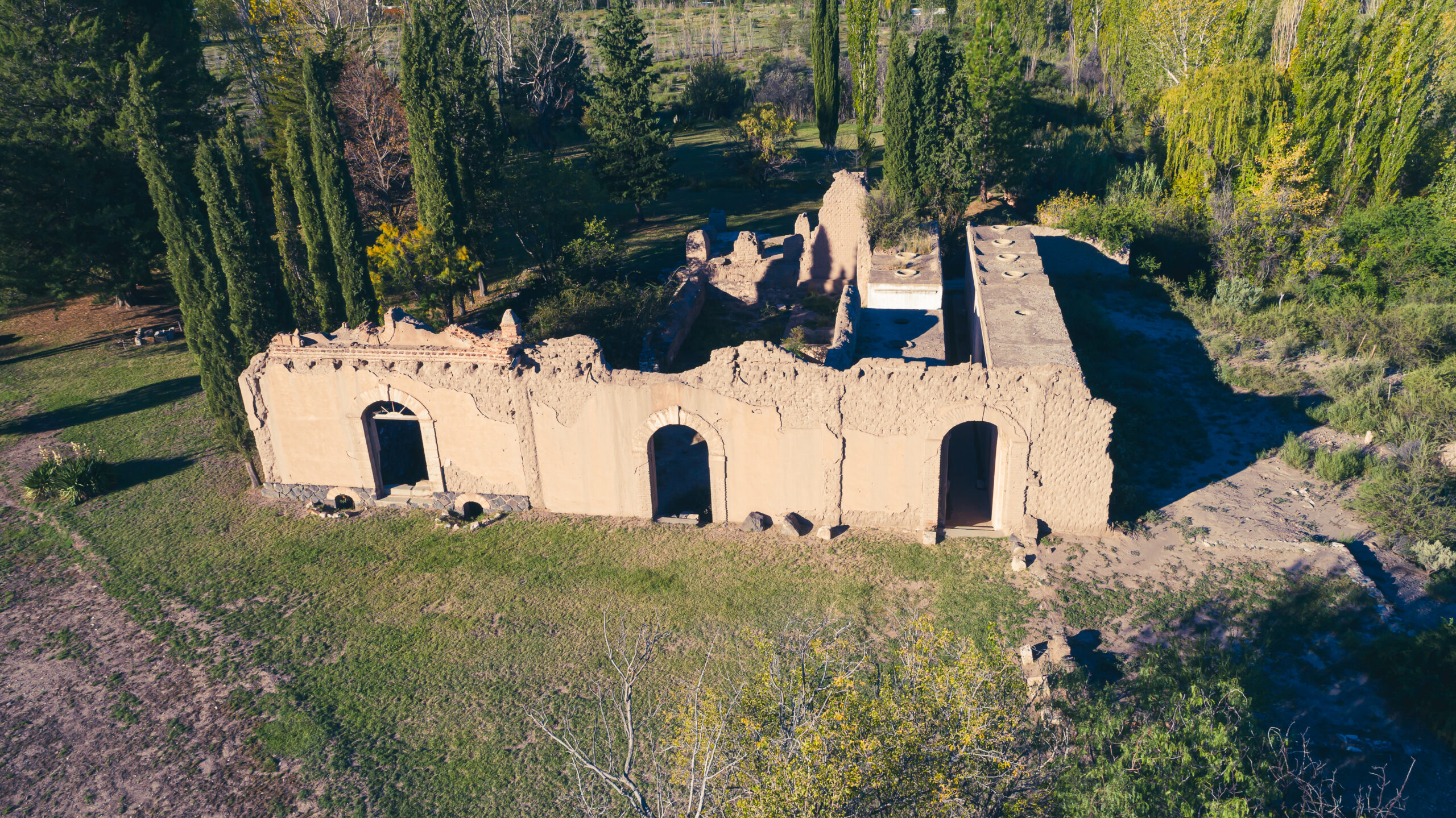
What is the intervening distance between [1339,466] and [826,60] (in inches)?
1408

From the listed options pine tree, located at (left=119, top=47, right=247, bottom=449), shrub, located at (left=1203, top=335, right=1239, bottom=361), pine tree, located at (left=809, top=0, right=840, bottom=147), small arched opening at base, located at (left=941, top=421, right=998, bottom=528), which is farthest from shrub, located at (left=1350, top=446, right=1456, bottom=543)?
pine tree, located at (left=809, top=0, right=840, bottom=147)

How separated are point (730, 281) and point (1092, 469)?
667 inches

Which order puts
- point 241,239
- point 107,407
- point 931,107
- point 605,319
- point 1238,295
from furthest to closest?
point 931,107 < point 1238,295 < point 107,407 < point 605,319 < point 241,239

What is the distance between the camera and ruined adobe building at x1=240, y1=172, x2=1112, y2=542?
55.7 feet

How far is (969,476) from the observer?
2070cm

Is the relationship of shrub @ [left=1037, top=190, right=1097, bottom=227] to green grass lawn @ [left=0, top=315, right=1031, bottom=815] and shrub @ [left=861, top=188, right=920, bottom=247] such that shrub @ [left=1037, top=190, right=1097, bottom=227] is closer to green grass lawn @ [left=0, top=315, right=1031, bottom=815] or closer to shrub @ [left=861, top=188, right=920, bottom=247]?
shrub @ [left=861, top=188, right=920, bottom=247]

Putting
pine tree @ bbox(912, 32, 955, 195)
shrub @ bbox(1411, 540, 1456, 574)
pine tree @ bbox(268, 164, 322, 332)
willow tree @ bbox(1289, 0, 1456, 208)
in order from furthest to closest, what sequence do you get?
pine tree @ bbox(912, 32, 955, 195) → willow tree @ bbox(1289, 0, 1456, 208) → pine tree @ bbox(268, 164, 322, 332) → shrub @ bbox(1411, 540, 1456, 574)

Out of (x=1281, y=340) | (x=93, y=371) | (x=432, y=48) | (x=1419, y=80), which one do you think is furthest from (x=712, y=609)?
(x=1419, y=80)

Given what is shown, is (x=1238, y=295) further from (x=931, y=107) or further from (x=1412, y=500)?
(x=931, y=107)

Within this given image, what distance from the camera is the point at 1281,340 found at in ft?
80.1

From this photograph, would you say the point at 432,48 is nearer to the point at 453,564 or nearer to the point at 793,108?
the point at 453,564

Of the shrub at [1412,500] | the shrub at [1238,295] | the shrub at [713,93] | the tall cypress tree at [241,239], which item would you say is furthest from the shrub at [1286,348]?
the shrub at [713,93]

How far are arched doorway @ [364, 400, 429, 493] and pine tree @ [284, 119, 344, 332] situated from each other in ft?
15.1

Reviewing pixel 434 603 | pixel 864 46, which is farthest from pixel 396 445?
pixel 864 46
